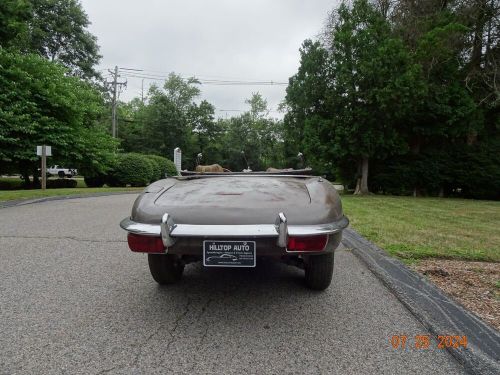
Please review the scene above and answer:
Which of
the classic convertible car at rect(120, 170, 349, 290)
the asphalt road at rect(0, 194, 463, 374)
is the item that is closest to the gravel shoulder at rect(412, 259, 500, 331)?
the asphalt road at rect(0, 194, 463, 374)

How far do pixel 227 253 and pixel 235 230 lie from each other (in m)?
0.17

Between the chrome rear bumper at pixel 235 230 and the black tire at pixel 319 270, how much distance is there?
1.58ft

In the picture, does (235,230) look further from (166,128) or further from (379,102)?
(166,128)

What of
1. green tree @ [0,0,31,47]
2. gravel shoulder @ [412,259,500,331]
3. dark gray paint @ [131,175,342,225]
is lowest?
gravel shoulder @ [412,259,500,331]

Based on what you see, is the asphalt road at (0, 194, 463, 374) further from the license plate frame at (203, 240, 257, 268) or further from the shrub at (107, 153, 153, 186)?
the shrub at (107, 153, 153, 186)

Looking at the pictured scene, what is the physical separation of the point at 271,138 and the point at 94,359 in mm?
53316

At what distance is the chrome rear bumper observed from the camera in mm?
2363

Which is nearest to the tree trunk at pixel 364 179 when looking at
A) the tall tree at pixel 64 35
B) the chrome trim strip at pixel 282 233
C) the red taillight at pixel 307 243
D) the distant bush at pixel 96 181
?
the distant bush at pixel 96 181

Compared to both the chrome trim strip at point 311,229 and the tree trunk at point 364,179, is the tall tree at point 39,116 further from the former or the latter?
the chrome trim strip at point 311,229

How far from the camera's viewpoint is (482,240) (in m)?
5.50

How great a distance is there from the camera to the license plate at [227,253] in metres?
2.39

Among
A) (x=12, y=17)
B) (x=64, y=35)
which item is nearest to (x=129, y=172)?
(x=12, y=17)

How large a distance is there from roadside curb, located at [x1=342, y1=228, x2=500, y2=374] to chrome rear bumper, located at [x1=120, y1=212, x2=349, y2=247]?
94cm

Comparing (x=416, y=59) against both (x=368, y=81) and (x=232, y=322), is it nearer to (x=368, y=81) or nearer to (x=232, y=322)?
(x=368, y=81)
